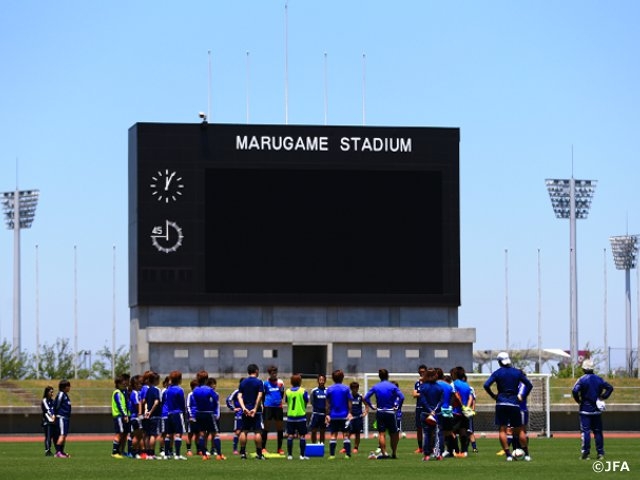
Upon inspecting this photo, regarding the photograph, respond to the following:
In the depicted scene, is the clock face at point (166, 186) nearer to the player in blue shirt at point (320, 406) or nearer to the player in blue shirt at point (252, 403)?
the player in blue shirt at point (320, 406)

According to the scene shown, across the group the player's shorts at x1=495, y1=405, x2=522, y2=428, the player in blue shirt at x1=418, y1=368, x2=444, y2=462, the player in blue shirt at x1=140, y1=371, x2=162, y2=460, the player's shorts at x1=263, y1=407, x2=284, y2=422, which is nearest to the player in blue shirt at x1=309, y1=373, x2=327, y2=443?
the player's shorts at x1=263, y1=407, x2=284, y2=422

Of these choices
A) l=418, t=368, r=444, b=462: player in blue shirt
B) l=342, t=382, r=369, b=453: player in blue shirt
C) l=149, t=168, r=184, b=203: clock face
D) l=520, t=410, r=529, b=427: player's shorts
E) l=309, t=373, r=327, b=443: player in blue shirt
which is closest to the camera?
l=520, t=410, r=529, b=427: player's shorts

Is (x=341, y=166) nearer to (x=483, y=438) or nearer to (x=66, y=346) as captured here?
(x=483, y=438)

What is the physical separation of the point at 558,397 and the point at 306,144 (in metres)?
12.9

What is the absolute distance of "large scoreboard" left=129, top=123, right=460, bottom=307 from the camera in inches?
2282

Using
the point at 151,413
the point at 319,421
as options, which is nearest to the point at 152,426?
the point at 151,413

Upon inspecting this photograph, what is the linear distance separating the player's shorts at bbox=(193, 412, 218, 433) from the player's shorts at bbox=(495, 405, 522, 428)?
19.0 ft

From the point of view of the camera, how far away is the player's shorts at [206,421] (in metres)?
30.8

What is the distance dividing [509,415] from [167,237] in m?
31.6

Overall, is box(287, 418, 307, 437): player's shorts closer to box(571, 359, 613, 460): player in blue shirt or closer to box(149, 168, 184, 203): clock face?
box(571, 359, 613, 460): player in blue shirt

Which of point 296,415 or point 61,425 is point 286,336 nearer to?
point 61,425

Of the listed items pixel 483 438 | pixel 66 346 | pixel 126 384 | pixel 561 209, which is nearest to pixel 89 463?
pixel 126 384

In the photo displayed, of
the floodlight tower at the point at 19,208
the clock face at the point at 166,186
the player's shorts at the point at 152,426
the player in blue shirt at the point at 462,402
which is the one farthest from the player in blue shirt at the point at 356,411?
the floodlight tower at the point at 19,208

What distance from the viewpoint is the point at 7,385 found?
61.5m
